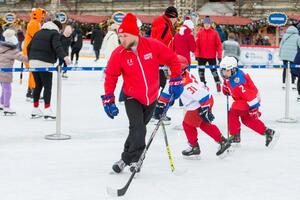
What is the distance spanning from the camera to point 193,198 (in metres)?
4.18

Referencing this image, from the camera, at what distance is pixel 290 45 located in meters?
12.3

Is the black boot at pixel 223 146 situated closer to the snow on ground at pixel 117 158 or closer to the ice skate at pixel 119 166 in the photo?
the snow on ground at pixel 117 158

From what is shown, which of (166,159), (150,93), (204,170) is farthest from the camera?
(166,159)

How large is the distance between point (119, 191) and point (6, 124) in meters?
4.05

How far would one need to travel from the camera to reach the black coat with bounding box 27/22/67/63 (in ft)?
25.9

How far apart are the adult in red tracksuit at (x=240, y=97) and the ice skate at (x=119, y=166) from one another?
5.41 feet

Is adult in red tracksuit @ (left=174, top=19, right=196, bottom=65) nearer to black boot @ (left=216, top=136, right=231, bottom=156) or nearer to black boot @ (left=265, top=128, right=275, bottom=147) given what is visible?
black boot @ (left=265, top=128, right=275, bottom=147)

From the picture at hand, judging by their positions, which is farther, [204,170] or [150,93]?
[204,170]

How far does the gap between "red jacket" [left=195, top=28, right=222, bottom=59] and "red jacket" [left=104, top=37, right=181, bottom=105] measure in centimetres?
700

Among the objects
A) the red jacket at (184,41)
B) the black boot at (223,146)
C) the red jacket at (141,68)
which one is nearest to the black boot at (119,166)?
the red jacket at (141,68)

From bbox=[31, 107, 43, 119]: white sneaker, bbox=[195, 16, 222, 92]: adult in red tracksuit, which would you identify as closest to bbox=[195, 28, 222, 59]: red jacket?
bbox=[195, 16, 222, 92]: adult in red tracksuit

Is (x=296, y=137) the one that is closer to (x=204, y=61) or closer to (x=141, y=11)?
(x=204, y=61)

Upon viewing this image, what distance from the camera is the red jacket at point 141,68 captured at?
4641mm


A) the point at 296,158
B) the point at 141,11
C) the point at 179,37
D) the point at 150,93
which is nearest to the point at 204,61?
the point at 179,37
